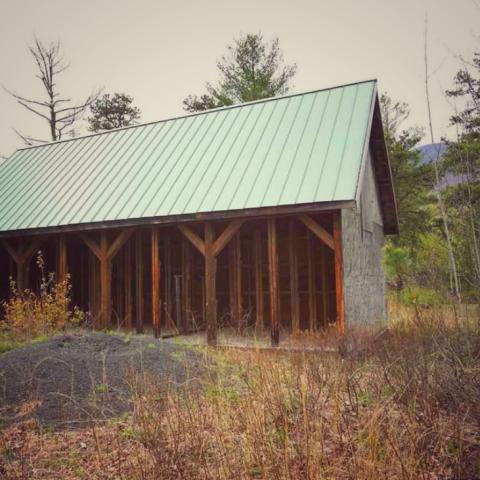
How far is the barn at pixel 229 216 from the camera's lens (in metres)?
10.0

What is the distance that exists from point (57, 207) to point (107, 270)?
284cm

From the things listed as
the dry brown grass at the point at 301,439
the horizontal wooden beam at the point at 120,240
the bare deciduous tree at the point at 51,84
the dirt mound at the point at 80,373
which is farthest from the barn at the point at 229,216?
the bare deciduous tree at the point at 51,84

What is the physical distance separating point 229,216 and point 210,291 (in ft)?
5.79

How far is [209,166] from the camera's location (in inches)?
475

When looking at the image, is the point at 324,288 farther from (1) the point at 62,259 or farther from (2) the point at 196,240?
(1) the point at 62,259

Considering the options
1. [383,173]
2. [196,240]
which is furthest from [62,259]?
[383,173]

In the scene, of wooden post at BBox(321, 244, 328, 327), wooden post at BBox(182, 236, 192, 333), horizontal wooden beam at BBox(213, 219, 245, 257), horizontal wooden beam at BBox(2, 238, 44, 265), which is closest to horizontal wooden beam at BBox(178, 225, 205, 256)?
horizontal wooden beam at BBox(213, 219, 245, 257)

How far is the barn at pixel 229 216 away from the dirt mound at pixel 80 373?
2395 mm

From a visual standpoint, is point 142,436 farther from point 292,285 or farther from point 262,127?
point 262,127

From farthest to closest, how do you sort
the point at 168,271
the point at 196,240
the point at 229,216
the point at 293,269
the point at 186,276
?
1. the point at 168,271
2. the point at 186,276
3. the point at 293,269
4. the point at 196,240
5. the point at 229,216

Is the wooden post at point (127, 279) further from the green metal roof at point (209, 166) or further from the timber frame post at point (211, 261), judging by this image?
the timber frame post at point (211, 261)

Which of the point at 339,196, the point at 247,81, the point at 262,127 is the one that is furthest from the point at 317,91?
the point at 247,81

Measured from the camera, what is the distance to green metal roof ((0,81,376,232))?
10047 mm

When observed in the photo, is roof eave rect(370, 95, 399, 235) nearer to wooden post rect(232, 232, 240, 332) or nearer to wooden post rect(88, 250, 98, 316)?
wooden post rect(232, 232, 240, 332)
